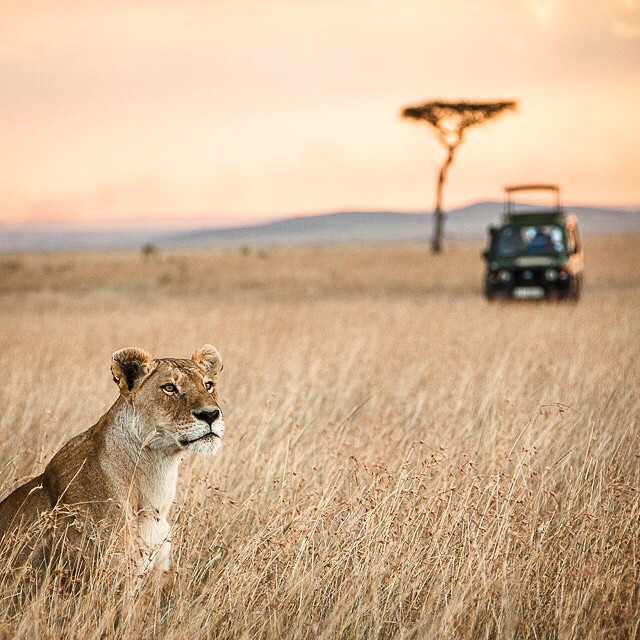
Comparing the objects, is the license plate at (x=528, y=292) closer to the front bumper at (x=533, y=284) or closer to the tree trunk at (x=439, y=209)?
the front bumper at (x=533, y=284)

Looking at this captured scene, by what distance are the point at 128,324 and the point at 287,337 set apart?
145 inches

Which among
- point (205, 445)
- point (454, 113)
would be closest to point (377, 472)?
point (205, 445)

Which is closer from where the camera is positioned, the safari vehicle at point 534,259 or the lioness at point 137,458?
the lioness at point 137,458

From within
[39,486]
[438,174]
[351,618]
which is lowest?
[351,618]

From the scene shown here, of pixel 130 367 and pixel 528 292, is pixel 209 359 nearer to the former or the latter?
pixel 130 367

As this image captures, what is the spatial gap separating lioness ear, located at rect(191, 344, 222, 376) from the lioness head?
6.2 inches

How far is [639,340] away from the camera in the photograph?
9984 millimetres

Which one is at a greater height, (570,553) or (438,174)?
(438,174)

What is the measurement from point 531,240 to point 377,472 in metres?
14.0

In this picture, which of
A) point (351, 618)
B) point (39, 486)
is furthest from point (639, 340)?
point (39, 486)

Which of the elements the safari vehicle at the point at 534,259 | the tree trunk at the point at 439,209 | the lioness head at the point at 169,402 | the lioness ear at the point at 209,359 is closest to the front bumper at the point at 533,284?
the safari vehicle at the point at 534,259

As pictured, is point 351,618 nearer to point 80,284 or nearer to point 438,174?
point 80,284

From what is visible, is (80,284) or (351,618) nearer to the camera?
(351,618)

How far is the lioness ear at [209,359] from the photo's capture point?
10.9ft
